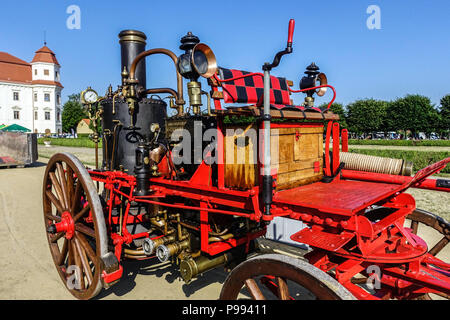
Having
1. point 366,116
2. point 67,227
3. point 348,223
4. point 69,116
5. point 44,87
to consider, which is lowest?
point 67,227

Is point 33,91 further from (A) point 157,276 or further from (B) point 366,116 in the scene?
(A) point 157,276

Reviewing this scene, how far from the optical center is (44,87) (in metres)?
52.4

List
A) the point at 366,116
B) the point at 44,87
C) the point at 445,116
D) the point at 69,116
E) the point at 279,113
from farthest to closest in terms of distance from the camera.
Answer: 1. the point at 69,116
2. the point at 445,116
3. the point at 44,87
4. the point at 366,116
5. the point at 279,113

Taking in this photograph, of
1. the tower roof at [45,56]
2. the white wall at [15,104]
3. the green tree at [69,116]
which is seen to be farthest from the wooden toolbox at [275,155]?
the green tree at [69,116]

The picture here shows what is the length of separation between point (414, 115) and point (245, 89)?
194 ft

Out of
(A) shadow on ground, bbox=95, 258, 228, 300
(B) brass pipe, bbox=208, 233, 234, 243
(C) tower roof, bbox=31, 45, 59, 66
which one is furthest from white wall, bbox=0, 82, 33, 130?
(B) brass pipe, bbox=208, 233, 234, 243

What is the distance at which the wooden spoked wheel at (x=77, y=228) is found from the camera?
11.0 ft

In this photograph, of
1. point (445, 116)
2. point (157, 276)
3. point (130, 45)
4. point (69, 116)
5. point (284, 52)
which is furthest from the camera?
point (69, 116)

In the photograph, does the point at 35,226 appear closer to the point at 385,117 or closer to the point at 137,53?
the point at 137,53

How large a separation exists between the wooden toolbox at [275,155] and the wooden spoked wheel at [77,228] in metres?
1.52

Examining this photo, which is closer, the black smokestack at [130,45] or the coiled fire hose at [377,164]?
the coiled fire hose at [377,164]

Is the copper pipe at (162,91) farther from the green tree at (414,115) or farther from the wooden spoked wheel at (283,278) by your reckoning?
the green tree at (414,115)

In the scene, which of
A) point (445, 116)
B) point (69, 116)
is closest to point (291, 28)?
point (445, 116)
